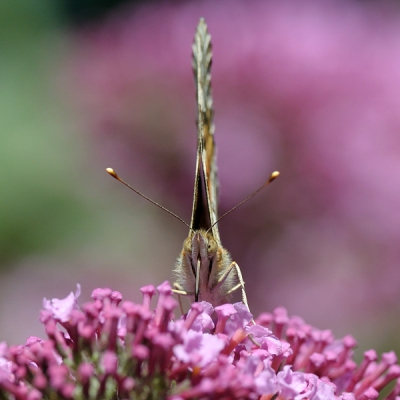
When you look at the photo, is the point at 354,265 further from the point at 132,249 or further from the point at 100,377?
the point at 100,377

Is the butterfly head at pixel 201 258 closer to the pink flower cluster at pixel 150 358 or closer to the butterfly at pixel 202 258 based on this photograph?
the butterfly at pixel 202 258

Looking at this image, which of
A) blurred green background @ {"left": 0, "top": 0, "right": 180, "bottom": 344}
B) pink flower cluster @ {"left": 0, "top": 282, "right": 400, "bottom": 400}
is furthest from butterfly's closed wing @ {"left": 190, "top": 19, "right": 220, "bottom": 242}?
blurred green background @ {"left": 0, "top": 0, "right": 180, "bottom": 344}

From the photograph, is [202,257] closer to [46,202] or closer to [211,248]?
[211,248]

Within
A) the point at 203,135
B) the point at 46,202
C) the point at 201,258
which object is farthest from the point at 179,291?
the point at 46,202

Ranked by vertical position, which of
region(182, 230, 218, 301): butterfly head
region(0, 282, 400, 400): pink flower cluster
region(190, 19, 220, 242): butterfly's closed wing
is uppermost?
region(190, 19, 220, 242): butterfly's closed wing

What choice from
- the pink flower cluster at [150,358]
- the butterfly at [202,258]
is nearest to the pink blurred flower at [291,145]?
the butterfly at [202,258]

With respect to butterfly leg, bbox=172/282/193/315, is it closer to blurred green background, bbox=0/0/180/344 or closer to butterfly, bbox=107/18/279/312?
butterfly, bbox=107/18/279/312

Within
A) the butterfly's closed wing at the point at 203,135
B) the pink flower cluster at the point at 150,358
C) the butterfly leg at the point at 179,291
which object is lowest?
the pink flower cluster at the point at 150,358

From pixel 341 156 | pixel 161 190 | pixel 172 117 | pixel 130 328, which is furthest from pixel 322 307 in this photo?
pixel 130 328
